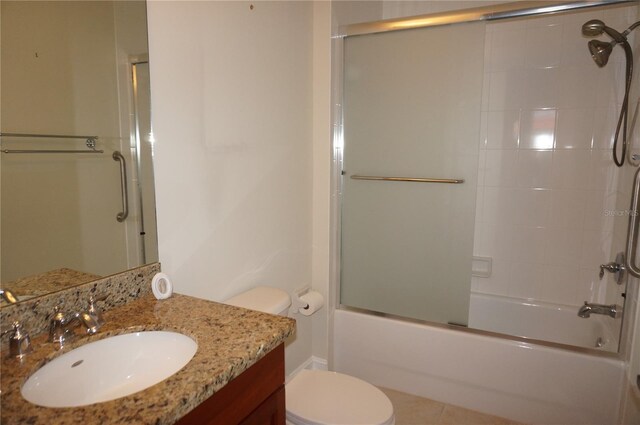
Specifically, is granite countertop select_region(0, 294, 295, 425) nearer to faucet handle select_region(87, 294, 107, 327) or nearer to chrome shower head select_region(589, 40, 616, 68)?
faucet handle select_region(87, 294, 107, 327)

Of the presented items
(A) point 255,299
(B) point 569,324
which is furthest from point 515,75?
(A) point 255,299

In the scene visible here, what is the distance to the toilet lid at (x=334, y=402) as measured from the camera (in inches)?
60.0

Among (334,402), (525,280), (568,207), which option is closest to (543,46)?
(568,207)

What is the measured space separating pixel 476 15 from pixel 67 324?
7.05ft

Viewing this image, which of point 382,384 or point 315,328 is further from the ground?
point 315,328

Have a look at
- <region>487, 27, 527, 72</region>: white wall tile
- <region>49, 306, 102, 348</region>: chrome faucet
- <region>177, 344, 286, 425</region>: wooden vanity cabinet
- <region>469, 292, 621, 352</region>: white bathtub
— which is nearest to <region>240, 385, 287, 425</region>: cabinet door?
<region>177, 344, 286, 425</region>: wooden vanity cabinet

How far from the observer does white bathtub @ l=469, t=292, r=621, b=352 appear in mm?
2418

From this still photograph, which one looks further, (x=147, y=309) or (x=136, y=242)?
(x=136, y=242)

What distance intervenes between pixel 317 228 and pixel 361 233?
0.27 metres

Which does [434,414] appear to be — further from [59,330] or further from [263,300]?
[59,330]

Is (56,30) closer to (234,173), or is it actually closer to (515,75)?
(234,173)

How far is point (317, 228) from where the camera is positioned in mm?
2439

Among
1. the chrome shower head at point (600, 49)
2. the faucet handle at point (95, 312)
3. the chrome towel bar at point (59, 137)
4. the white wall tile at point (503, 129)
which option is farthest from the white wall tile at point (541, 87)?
the faucet handle at point (95, 312)

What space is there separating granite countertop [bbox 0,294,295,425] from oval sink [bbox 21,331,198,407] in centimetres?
2
